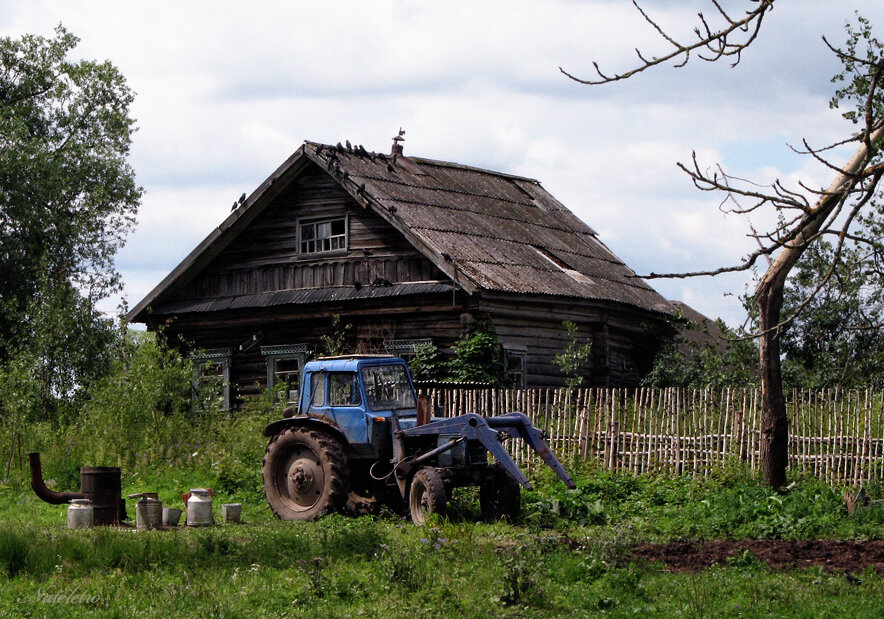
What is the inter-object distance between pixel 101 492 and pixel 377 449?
2985mm

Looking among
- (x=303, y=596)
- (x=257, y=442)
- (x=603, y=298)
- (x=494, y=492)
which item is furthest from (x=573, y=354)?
(x=303, y=596)

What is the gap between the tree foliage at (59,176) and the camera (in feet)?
105

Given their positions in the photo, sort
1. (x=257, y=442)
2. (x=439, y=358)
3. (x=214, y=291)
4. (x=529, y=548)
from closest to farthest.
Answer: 1. (x=529, y=548)
2. (x=257, y=442)
3. (x=439, y=358)
4. (x=214, y=291)

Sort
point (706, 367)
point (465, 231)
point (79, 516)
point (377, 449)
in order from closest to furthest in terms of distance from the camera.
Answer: point (79, 516) → point (377, 449) → point (706, 367) → point (465, 231)

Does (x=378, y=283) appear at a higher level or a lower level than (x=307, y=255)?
lower

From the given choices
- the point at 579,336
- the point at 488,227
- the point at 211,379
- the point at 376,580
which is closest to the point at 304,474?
the point at 376,580

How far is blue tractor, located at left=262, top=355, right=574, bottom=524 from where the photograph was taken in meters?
12.3

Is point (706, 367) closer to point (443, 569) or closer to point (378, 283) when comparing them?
point (378, 283)

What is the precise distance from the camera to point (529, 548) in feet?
31.9

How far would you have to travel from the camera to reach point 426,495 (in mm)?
11805

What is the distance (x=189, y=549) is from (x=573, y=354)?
40.8 feet

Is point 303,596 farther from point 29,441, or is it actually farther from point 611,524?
point 29,441

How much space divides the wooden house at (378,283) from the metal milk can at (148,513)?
8.78 meters

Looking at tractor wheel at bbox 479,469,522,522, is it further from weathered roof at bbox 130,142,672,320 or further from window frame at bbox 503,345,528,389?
window frame at bbox 503,345,528,389
